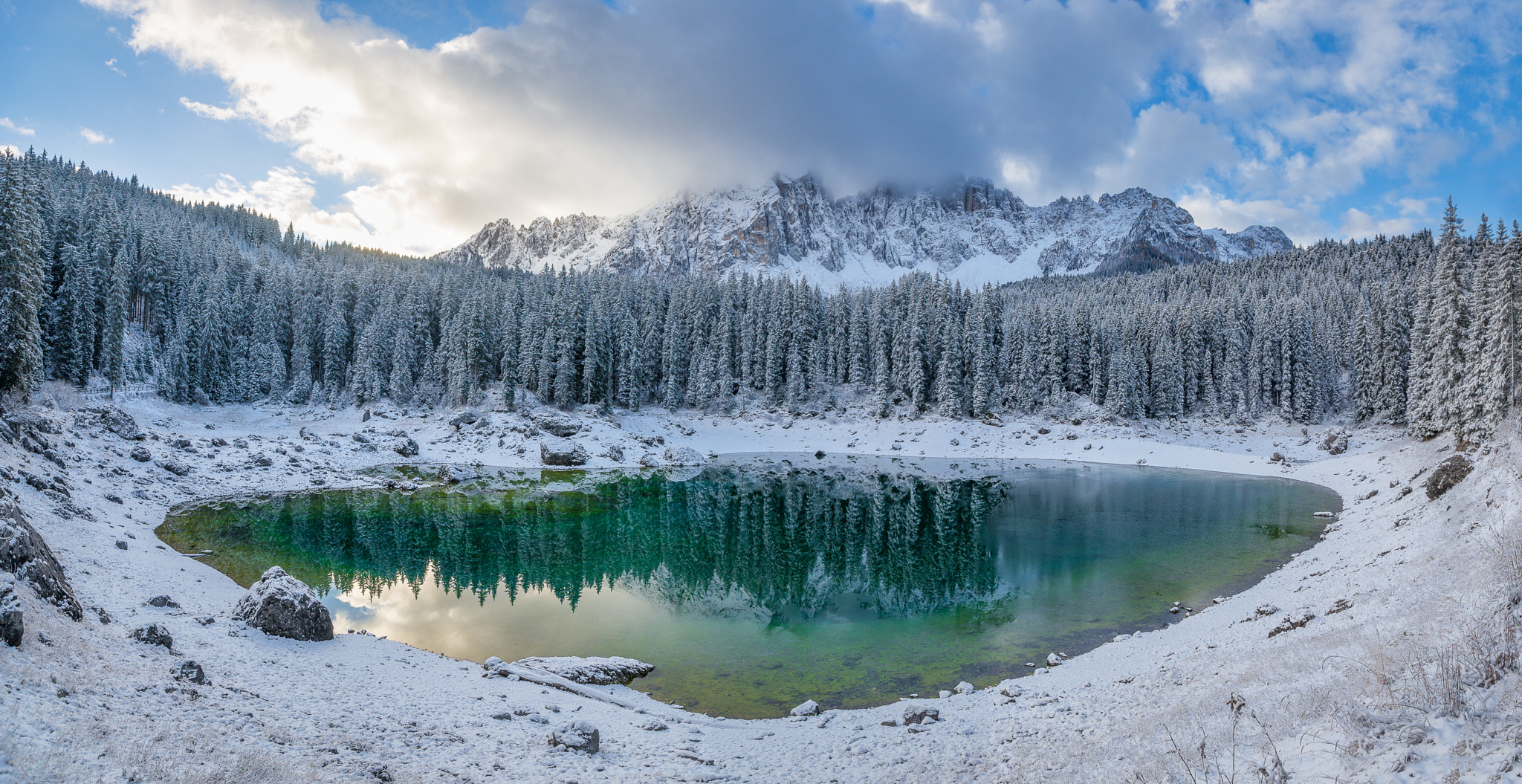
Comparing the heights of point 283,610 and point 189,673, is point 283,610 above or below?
below

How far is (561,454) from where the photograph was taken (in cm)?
6275

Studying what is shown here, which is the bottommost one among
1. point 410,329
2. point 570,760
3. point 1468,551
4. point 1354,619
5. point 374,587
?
point 374,587

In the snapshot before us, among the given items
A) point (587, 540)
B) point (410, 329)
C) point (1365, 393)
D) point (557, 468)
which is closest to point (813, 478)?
point (557, 468)

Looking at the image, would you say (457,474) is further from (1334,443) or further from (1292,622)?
(1334,443)

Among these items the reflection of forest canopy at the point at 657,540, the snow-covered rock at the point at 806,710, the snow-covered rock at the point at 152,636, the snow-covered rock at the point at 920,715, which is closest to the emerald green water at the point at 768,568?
the reflection of forest canopy at the point at 657,540

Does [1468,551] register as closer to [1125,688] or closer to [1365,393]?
[1125,688]

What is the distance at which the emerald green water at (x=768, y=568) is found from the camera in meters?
18.5

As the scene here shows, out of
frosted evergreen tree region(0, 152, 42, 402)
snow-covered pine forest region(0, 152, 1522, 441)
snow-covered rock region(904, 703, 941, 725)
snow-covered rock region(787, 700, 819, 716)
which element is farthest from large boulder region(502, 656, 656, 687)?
snow-covered pine forest region(0, 152, 1522, 441)

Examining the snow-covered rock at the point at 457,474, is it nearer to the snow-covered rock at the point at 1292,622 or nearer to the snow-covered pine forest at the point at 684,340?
the snow-covered pine forest at the point at 684,340

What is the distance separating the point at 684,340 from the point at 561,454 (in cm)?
3637

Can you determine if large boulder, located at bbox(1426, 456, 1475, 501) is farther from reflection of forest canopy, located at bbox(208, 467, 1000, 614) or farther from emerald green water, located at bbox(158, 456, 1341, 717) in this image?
reflection of forest canopy, located at bbox(208, 467, 1000, 614)

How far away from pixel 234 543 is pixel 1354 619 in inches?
1558

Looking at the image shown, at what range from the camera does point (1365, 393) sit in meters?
77.2

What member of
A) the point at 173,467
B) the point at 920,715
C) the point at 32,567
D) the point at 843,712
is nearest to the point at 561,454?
the point at 173,467
